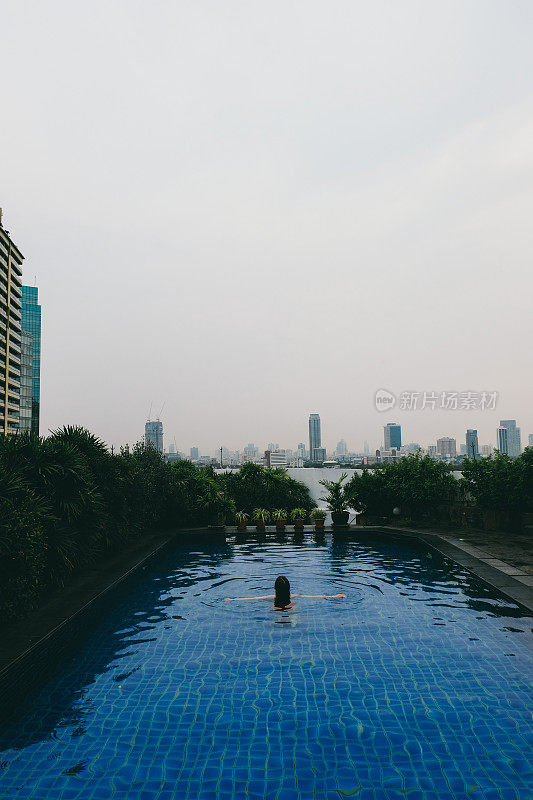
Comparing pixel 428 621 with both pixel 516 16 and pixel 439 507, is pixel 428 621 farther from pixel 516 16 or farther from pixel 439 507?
pixel 516 16

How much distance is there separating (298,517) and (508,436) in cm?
8127

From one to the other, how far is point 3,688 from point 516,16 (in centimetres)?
1848

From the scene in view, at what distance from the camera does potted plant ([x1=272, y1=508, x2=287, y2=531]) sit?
2009 cm

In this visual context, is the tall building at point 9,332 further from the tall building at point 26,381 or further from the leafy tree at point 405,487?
the leafy tree at point 405,487

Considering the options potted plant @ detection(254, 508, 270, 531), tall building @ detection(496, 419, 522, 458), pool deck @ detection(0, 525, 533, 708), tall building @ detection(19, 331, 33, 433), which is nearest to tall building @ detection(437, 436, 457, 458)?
tall building @ detection(496, 419, 522, 458)

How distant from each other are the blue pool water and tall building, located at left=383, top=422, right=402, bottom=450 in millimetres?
103410

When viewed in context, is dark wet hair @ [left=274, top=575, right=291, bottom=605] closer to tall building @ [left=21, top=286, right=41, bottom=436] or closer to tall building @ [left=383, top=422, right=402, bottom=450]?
tall building @ [left=383, top=422, right=402, bottom=450]

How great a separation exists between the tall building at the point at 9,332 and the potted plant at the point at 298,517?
78.5 meters

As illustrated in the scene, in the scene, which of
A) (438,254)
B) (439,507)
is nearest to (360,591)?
(439,507)

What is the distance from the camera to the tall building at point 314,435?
167 m

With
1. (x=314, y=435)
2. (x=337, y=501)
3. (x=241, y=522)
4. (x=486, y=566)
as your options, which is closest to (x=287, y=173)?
(x=337, y=501)

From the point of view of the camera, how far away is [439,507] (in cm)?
2159

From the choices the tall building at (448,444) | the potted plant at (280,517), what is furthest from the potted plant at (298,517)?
the tall building at (448,444)

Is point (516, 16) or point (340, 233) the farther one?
point (340, 233)
